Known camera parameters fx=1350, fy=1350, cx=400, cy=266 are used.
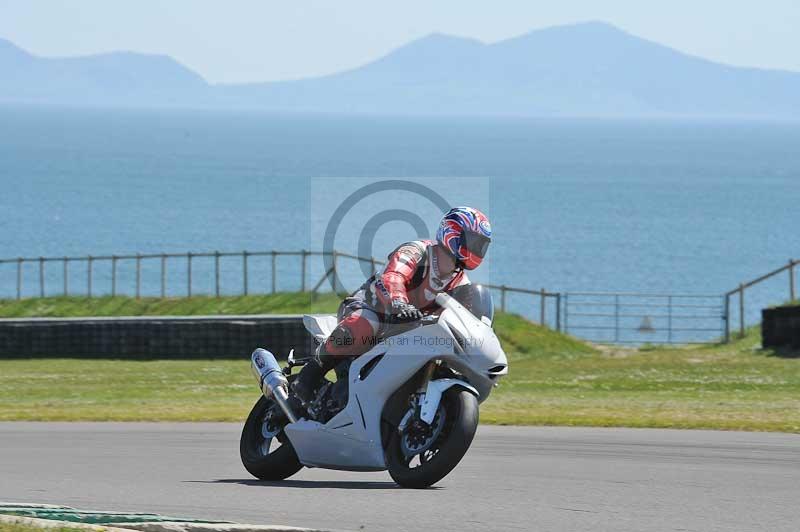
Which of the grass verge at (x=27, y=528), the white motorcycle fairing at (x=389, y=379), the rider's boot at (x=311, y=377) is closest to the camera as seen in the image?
the grass verge at (x=27, y=528)

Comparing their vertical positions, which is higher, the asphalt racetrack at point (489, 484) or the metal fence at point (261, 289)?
the asphalt racetrack at point (489, 484)

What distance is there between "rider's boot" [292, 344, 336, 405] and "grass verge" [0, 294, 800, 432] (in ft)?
15.2

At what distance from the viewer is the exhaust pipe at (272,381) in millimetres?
9297

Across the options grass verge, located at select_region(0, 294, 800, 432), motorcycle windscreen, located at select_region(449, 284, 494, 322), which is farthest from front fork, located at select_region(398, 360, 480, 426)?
grass verge, located at select_region(0, 294, 800, 432)

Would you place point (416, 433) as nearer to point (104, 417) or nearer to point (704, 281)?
point (104, 417)

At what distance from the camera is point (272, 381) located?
9.49m

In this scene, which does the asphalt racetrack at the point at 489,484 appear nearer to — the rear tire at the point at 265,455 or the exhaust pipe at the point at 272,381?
the rear tire at the point at 265,455

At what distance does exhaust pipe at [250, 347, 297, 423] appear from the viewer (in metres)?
9.30

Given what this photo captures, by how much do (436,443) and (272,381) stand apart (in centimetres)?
173

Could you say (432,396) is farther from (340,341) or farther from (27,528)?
(27,528)

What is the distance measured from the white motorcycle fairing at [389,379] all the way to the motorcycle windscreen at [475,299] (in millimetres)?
158

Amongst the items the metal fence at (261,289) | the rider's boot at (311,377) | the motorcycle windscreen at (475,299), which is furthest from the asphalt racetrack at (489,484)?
the metal fence at (261,289)

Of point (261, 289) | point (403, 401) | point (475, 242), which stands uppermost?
point (475, 242)

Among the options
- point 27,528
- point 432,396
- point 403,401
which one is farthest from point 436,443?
point 27,528
